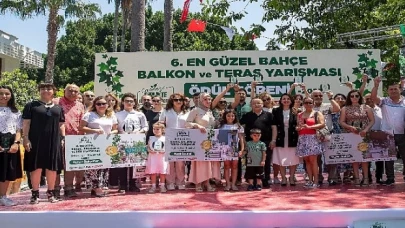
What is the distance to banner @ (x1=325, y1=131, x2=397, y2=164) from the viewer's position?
6180mm

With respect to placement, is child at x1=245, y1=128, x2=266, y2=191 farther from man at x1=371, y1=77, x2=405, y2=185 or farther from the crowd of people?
man at x1=371, y1=77, x2=405, y2=185

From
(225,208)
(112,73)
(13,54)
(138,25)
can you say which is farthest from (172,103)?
(13,54)

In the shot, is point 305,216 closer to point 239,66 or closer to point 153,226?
point 153,226

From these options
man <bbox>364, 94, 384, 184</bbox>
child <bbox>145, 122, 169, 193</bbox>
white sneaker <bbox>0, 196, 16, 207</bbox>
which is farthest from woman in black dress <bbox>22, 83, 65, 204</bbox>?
man <bbox>364, 94, 384, 184</bbox>

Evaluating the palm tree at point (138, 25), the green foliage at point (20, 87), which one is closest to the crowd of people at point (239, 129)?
the palm tree at point (138, 25)

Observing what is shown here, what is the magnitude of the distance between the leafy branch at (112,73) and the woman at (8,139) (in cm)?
364

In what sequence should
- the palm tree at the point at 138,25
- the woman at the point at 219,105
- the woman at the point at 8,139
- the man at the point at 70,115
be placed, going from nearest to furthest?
the woman at the point at 8,139 < the man at the point at 70,115 < the woman at the point at 219,105 < the palm tree at the point at 138,25

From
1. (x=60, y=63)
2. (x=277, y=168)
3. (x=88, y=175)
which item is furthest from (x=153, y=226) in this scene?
(x=60, y=63)

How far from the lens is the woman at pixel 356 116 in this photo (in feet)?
20.0

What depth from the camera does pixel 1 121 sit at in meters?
5.02

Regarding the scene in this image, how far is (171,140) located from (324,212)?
304cm

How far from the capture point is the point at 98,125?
18.6ft

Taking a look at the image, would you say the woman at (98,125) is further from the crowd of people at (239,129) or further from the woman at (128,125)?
the woman at (128,125)

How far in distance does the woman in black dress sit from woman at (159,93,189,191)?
1.58m
